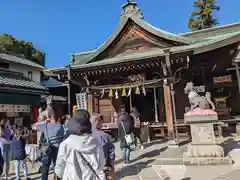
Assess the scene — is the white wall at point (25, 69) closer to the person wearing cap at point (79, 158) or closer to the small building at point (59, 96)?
the small building at point (59, 96)

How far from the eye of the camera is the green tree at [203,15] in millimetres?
31344

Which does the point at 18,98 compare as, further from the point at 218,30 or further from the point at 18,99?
the point at 218,30

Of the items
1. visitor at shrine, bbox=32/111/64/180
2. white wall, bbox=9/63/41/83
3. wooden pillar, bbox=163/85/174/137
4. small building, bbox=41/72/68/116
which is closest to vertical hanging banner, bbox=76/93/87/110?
wooden pillar, bbox=163/85/174/137

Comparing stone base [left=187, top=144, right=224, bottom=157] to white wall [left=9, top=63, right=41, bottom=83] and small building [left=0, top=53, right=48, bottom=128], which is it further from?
white wall [left=9, top=63, right=41, bottom=83]

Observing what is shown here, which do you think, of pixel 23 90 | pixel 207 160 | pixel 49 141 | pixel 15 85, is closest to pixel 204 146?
pixel 207 160

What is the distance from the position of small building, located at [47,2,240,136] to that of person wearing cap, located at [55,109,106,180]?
842 centimetres

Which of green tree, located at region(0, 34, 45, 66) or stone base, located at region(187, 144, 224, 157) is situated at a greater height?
green tree, located at region(0, 34, 45, 66)

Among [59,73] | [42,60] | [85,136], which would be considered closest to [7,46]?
[42,60]

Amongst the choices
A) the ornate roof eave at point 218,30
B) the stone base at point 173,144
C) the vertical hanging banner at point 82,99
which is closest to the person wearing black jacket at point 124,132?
the stone base at point 173,144

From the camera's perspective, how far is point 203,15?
104ft

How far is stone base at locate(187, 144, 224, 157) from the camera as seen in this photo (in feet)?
23.8

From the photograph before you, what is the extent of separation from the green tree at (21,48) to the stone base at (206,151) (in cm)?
2609

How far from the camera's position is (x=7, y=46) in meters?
29.2

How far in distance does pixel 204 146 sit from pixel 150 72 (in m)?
6.62
